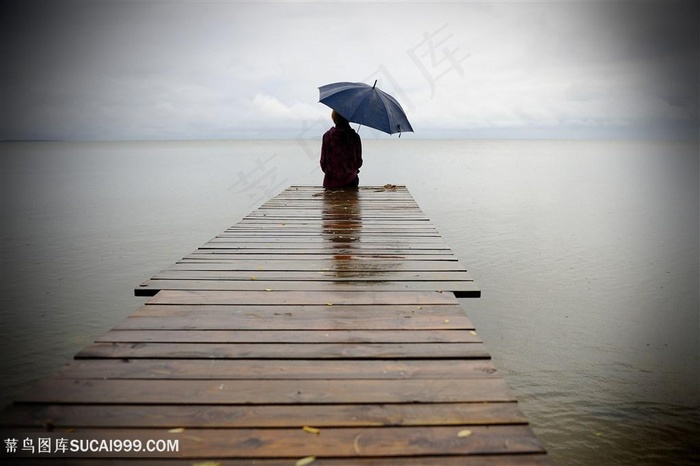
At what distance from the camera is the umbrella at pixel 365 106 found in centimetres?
729

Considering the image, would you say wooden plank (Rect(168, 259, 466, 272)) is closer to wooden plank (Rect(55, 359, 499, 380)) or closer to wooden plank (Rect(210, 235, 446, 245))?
wooden plank (Rect(210, 235, 446, 245))

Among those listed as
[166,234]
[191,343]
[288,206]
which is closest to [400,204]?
[288,206]

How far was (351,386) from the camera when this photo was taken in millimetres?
2359

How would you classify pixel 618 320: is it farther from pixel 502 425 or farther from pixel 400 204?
pixel 502 425

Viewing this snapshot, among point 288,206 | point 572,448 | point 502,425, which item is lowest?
point 572,448

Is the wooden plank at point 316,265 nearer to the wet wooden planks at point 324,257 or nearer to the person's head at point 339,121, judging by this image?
the wet wooden planks at point 324,257

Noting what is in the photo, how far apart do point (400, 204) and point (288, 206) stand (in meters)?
1.76

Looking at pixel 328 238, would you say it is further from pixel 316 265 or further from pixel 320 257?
pixel 316 265

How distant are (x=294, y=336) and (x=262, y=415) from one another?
837 mm

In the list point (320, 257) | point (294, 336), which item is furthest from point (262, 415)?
point (320, 257)

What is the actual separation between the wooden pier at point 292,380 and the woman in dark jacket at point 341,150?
4.64m

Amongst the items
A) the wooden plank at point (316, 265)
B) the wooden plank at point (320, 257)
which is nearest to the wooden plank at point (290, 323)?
the wooden plank at point (316, 265)

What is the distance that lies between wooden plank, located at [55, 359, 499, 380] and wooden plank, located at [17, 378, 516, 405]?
0.05m

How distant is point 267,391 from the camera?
2309mm
